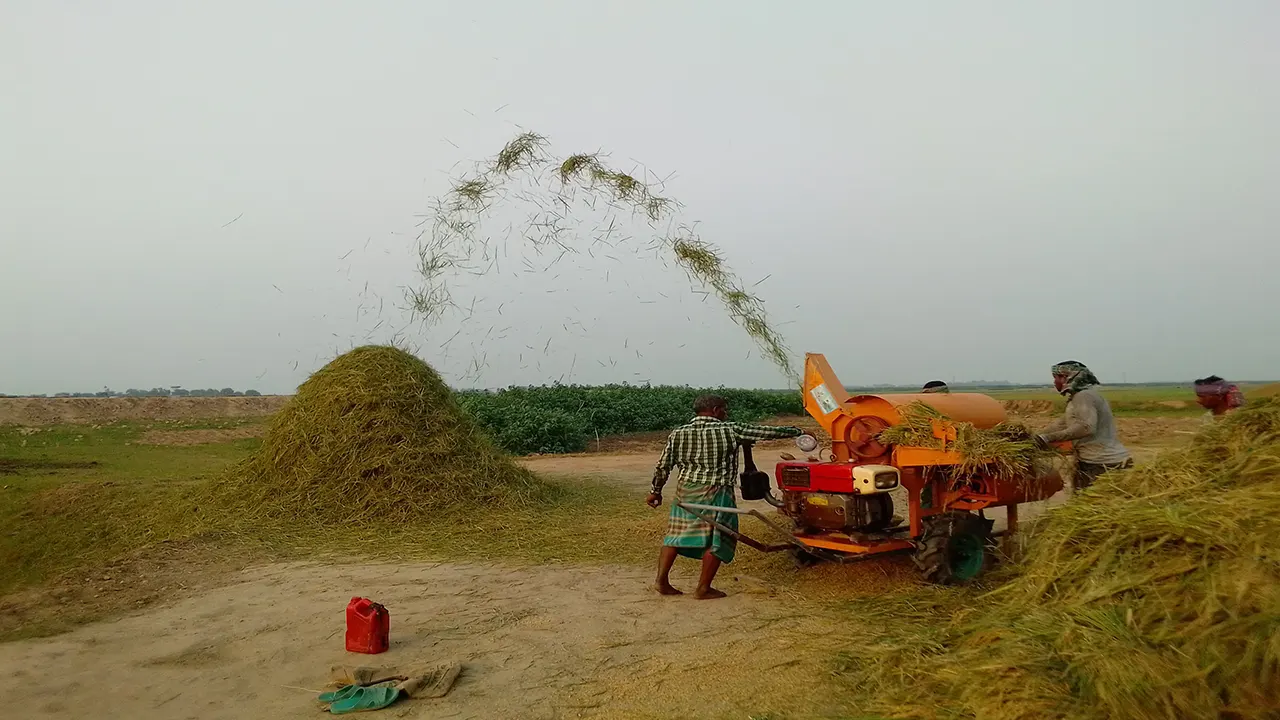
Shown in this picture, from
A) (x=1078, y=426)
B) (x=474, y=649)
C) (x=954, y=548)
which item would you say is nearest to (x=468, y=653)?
(x=474, y=649)

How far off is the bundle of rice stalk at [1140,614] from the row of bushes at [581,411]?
1592 cm

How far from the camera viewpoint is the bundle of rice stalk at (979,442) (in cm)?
568

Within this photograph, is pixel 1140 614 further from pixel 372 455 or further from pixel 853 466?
pixel 372 455

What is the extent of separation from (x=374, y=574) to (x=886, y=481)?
450 cm

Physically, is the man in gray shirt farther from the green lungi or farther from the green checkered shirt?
the green lungi

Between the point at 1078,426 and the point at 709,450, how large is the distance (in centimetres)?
262

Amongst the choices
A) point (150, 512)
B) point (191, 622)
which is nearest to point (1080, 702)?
point (191, 622)

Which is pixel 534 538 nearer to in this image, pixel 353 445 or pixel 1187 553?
pixel 353 445

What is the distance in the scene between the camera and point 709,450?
249 inches

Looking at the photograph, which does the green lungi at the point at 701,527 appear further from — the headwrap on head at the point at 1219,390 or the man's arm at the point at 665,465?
the headwrap on head at the point at 1219,390

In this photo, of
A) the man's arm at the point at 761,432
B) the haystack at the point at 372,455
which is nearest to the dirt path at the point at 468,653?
the man's arm at the point at 761,432

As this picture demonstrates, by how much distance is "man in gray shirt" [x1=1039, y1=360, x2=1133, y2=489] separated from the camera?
6129mm

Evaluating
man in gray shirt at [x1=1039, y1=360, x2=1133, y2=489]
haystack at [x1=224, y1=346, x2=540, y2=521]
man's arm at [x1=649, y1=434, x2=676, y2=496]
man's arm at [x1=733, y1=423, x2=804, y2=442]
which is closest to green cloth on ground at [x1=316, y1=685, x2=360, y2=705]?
man's arm at [x1=649, y1=434, x2=676, y2=496]

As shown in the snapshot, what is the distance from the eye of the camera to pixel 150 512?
34.3ft
